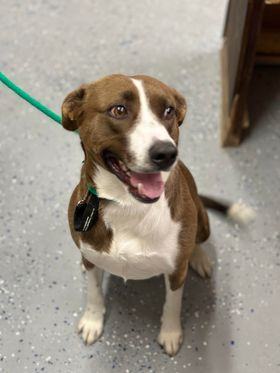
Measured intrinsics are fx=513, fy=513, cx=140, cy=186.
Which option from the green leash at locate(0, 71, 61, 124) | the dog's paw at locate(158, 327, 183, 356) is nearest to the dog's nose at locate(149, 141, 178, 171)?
the green leash at locate(0, 71, 61, 124)

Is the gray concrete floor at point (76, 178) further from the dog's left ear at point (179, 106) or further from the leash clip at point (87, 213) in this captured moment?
the dog's left ear at point (179, 106)

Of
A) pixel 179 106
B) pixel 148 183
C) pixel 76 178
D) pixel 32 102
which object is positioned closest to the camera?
pixel 148 183

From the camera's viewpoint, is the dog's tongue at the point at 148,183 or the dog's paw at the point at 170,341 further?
the dog's paw at the point at 170,341

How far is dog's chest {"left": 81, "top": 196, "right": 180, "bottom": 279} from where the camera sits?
1.22m

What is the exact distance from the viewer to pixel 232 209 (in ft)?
5.80

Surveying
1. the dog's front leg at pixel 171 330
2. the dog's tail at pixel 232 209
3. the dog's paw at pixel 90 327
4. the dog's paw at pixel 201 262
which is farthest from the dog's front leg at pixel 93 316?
the dog's tail at pixel 232 209

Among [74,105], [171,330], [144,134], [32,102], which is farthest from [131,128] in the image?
[171,330]

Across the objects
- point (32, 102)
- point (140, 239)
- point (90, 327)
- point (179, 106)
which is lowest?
point (90, 327)

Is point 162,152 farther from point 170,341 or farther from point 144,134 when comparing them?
point 170,341

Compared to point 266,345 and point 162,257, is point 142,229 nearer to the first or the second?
point 162,257

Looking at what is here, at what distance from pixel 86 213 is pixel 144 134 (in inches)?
11.6

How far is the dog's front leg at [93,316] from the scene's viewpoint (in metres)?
1.57

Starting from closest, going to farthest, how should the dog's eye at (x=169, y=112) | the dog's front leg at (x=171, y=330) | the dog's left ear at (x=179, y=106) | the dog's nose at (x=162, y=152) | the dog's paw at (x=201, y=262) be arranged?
the dog's nose at (x=162, y=152) < the dog's eye at (x=169, y=112) < the dog's left ear at (x=179, y=106) < the dog's front leg at (x=171, y=330) < the dog's paw at (x=201, y=262)

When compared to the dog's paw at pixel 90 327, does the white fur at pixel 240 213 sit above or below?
above
